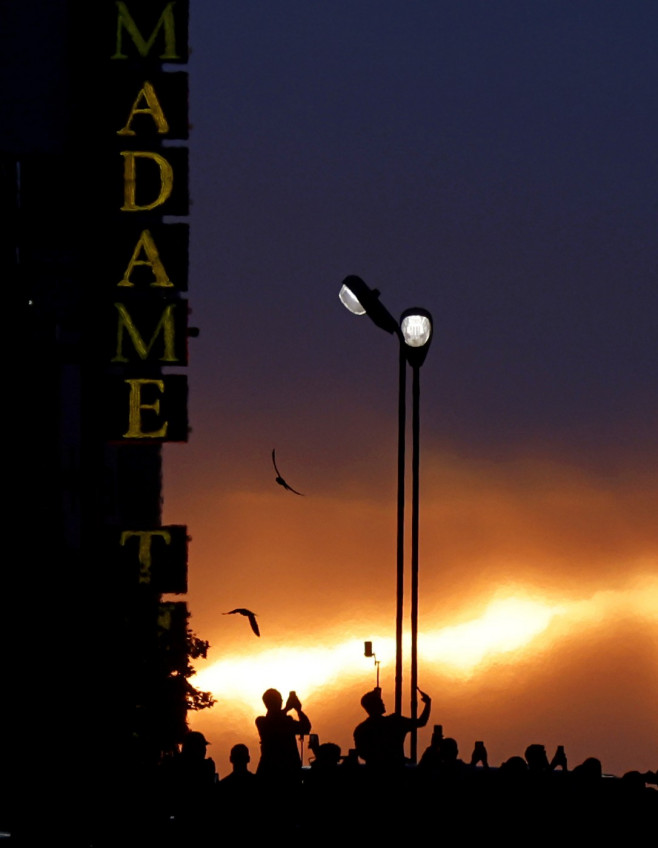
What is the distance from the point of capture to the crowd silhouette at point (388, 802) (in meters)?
16.1

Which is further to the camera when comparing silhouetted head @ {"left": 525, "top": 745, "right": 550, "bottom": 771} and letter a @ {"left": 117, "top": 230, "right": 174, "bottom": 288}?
letter a @ {"left": 117, "top": 230, "right": 174, "bottom": 288}

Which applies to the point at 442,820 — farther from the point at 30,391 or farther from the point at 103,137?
the point at 103,137

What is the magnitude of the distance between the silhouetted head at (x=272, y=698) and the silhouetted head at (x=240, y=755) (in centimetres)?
143

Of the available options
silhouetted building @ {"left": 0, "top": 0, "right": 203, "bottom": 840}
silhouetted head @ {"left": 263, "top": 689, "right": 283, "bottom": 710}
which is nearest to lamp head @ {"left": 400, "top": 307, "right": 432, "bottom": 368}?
silhouetted building @ {"left": 0, "top": 0, "right": 203, "bottom": 840}

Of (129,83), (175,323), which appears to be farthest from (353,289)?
(129,83)

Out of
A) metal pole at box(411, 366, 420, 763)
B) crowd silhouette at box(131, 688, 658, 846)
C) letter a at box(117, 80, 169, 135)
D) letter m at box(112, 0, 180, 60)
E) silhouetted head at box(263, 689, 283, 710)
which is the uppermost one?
letter m at box(112, 0, 180, 60)

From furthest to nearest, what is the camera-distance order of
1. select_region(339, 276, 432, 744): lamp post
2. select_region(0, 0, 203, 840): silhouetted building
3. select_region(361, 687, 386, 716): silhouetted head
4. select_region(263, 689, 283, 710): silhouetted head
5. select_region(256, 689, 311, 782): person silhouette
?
select_region(339, 276, 432, 744): lamp post
select_region(0, 0, 203, 840): silhouetted building
select_region(361, 687, 386, 716): silhouetted head
select_region(263, 689, 283, 710): silhouetted head
select_region(256, 689, 311, 782): person silhouette

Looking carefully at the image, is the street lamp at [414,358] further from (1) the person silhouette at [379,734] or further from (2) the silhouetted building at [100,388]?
(1) the person silhouette at [379,734]

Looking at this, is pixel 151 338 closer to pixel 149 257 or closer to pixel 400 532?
pixel 149 257

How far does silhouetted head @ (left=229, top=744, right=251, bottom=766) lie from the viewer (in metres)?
16.8

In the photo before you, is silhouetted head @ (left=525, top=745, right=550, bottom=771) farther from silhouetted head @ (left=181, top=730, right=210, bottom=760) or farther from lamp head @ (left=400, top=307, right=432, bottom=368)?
lamp head @ (left=400, top=307, right=432, bottom=368)

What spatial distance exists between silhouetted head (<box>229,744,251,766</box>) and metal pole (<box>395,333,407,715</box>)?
7737 millimetres

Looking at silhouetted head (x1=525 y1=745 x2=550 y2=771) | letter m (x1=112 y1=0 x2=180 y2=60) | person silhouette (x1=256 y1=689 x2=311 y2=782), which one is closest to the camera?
person silhouette (x1=256 y1=689 x2=311 y2=782)

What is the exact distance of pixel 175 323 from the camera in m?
28.8
